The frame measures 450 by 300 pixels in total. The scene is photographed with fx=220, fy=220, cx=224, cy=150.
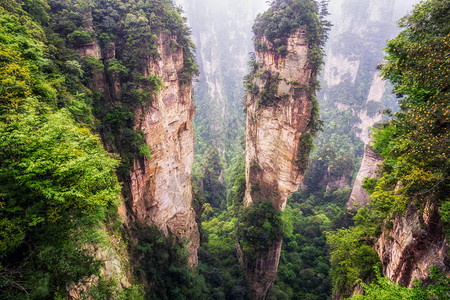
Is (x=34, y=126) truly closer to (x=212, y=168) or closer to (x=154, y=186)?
(x=154, y=186)

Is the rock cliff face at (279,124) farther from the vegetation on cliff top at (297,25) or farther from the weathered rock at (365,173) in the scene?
the weathered rock at (365,173)

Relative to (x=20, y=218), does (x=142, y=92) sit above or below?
above

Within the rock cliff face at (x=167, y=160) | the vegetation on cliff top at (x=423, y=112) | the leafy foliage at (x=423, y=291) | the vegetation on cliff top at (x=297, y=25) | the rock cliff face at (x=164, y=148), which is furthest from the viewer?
the vegetation on cliff top at (x=297, y=25)

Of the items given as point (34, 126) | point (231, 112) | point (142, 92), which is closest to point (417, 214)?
point (34, 126)

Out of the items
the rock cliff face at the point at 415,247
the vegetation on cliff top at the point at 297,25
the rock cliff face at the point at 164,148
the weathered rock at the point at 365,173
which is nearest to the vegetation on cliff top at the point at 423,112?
the rock cliff face at the point at 415,247

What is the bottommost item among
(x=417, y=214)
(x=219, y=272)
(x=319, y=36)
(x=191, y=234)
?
(x=219, y=272)

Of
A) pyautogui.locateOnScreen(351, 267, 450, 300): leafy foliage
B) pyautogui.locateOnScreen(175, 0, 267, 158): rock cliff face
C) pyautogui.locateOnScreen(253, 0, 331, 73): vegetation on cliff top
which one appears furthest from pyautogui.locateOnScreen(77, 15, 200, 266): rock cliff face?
pyautogui.locateOnScreen(175, 0, 267, 158): rock cliff face

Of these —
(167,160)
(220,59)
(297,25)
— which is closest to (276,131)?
(297,25)
